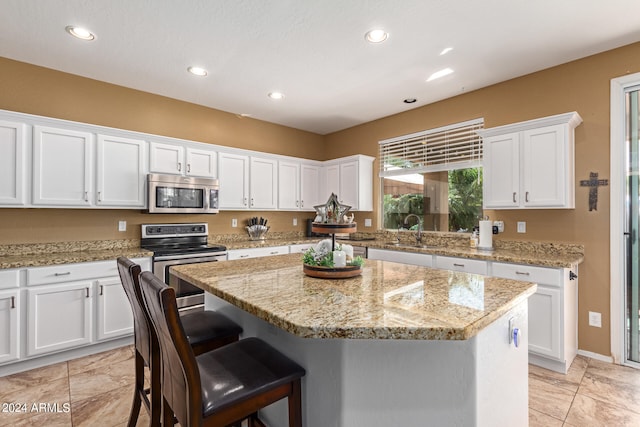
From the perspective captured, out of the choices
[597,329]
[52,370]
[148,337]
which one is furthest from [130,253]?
[597,329]

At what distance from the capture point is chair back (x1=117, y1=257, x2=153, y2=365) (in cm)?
143

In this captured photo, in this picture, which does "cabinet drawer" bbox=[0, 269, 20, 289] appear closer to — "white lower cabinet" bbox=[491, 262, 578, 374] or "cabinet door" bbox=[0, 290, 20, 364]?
"cabinet door" bbox=[0, 290, 20, 364]

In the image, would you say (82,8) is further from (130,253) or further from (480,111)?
(480,111)

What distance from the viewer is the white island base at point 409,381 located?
1.18 metres

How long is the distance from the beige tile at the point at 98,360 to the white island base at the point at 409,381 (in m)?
2.36

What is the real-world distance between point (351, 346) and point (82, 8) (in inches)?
113

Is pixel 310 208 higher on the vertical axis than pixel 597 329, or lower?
higher

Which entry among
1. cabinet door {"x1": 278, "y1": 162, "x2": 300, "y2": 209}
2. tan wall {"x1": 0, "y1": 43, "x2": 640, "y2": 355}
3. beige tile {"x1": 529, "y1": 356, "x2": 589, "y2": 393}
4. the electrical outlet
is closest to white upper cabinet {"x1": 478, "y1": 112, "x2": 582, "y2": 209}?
tan wall {"x1": 0, "y1": 43, "x2": 640, "y2": 355}

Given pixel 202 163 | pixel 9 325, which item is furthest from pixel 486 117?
pixel 9 325

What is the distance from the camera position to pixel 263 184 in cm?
452

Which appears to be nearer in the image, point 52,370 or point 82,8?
point 82,8

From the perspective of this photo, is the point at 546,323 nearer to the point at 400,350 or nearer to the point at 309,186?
the point at 400,350

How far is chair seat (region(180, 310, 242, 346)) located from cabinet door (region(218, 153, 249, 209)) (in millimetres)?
2345

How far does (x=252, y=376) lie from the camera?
4.11 ft
